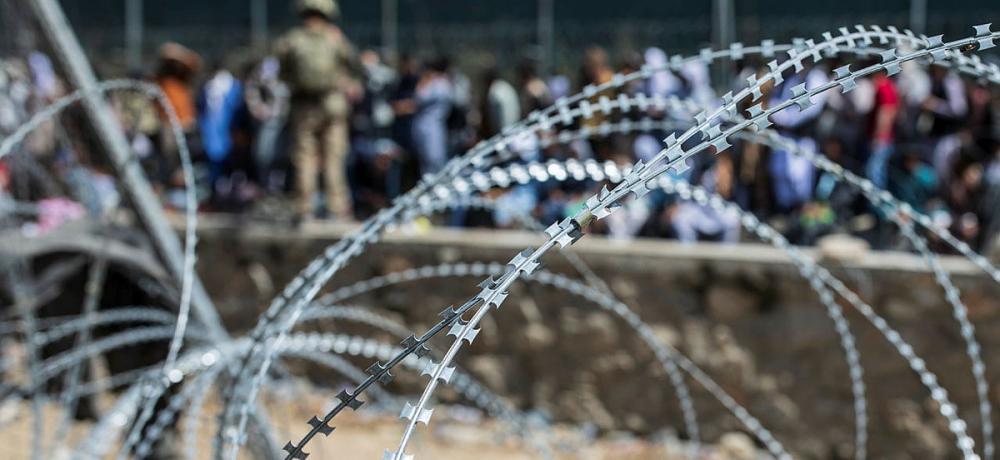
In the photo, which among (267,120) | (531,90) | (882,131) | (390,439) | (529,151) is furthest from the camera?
(267,120)

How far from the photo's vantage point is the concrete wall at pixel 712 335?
724 cm

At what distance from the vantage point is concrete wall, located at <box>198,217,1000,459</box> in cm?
724

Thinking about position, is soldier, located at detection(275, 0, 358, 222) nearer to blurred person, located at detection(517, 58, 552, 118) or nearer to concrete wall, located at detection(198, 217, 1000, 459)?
concrete wall, located at detection(198, 217, 1000, 459)

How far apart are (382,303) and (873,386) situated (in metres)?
3.39

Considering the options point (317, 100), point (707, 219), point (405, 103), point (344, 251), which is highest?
point (405, 103)

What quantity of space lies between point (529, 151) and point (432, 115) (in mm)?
2892

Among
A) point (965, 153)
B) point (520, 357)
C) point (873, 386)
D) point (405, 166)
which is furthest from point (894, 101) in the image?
point (405, 166)

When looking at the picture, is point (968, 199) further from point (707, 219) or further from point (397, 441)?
point (397, 441)

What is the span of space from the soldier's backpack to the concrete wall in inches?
40.0

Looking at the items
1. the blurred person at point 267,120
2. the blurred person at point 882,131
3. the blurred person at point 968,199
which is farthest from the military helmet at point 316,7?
the blurred person at point 968,199

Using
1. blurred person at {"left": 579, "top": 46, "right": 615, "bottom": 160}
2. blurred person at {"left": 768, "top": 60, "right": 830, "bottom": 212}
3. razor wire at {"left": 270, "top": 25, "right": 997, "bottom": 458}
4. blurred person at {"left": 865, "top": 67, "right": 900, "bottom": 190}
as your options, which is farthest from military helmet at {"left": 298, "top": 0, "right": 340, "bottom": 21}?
razor wire at {"left": 270, "top": 25, "right": 997, "bottom": 458}

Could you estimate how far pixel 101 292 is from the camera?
18.4 ft

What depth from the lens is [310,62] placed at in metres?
8.94

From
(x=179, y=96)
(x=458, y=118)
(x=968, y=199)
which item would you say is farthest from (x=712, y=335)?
(x=179, y=96)
